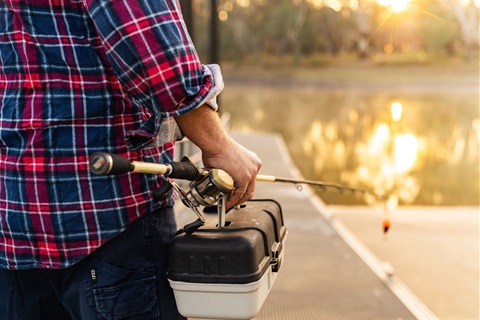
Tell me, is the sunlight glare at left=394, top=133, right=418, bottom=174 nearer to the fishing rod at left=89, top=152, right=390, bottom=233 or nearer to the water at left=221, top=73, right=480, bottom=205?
the water at left=221, top=73, right=480, bottom=205

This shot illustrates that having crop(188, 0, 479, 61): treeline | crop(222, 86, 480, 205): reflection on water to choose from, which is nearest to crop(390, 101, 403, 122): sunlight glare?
crop(222, 86, 480, 205): reflection on water

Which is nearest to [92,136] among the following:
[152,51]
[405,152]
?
[152,51]

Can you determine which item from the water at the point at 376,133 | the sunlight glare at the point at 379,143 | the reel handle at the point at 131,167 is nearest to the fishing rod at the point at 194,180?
the reel handle at the point at 131,167

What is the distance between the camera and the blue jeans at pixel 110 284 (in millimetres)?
1115

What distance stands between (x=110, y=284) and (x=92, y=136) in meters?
0.27

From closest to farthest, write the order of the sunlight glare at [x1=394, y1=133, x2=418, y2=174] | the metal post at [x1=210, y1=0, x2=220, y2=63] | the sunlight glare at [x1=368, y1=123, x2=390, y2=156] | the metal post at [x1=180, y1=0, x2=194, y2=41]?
the metal post at [x1=180, y1=0, x2=194, y2=41] < the metal post at [x1=210, y1=0, x2=220, y2=63] < the sunlight glare at [x1=394, y1=133, x2=418, y2=174] < the sunlight glare at [x1=368, y1=123, x2=390, y2=156]

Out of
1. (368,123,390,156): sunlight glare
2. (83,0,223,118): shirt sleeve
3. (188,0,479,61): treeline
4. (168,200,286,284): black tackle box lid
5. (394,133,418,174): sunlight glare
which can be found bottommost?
(368,123,390,156): sunlight glare

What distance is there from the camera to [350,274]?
11.3 ft

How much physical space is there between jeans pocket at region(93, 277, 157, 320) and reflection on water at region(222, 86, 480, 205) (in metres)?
1.83

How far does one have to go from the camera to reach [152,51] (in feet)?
3.33

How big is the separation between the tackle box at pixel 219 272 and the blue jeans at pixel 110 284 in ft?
0.12

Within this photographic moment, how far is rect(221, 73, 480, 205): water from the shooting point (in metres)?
13.4

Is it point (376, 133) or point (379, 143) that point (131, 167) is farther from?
point (376, 133)

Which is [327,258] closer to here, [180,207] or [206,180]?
[180,207]
